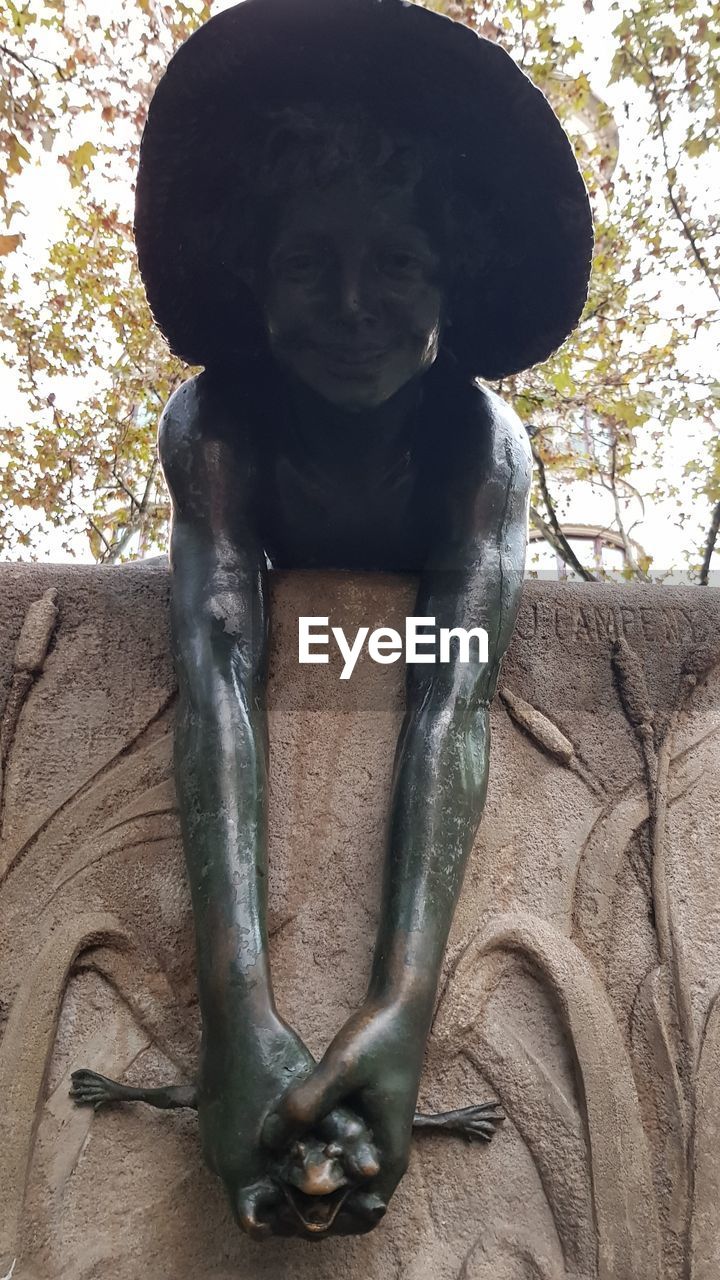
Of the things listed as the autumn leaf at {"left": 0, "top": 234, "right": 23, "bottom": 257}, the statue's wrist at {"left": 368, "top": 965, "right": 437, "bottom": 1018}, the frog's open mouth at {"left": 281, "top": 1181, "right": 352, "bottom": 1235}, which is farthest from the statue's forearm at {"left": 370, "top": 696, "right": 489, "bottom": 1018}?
the autumn leaf at {"left": 0, "top": 234, "right": 23, "bottom": 257}

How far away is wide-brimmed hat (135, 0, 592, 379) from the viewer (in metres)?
1.84

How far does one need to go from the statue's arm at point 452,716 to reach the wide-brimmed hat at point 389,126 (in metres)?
0.28

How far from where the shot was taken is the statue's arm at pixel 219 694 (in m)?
1.63

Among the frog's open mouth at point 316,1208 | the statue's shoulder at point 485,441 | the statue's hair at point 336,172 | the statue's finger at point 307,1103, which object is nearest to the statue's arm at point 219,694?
the statue's finger at point 307,1103

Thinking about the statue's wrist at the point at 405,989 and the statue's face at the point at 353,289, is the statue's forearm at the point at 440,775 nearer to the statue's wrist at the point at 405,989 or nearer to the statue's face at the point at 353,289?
the statue's wrist at the point at 405,989

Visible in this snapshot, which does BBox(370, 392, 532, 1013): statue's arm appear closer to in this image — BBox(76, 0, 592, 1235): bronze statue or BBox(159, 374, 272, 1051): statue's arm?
BBox(76, 0, 592, 1235): bronze statue

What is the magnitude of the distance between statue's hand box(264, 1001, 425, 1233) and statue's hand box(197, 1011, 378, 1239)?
3 cm

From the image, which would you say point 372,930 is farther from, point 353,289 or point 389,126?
point 389,126

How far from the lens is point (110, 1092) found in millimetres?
1722

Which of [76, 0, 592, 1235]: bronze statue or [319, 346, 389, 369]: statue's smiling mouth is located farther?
[319, 346, 389, 369]: statue's smiling mouth

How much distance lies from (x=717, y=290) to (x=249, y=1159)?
585cm

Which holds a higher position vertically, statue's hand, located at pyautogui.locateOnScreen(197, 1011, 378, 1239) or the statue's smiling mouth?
the statue's smiling mouth

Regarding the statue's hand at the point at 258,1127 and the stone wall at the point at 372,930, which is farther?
the stone wall at the point at 372,930

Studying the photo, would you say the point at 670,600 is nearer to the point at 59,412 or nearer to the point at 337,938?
the point at 337,938
